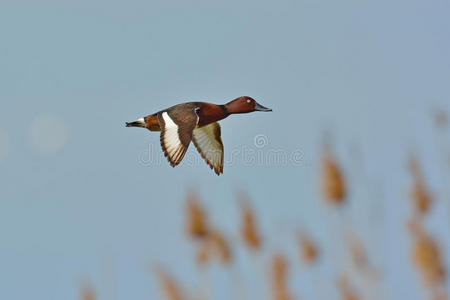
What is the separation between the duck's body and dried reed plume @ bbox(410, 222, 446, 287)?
224cm

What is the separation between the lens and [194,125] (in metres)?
7.84

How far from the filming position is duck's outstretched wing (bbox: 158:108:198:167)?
7461mm

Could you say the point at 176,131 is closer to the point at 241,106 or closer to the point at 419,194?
the point at 241,106

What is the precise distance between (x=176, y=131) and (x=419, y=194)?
8.51 ft

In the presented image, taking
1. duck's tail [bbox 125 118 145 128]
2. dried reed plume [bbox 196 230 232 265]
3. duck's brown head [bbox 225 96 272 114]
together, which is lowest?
dried reed plume [bbox 196 230 232 265]

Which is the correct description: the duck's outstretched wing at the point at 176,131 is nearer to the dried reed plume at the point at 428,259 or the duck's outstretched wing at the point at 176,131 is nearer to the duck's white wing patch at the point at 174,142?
the duck's white wing patch at the point at 174,142

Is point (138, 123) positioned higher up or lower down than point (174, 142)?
higher up

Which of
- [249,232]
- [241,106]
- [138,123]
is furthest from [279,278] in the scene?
[138,123]

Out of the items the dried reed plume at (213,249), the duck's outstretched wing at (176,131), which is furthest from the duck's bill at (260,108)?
the dried reed plume at (213,249)

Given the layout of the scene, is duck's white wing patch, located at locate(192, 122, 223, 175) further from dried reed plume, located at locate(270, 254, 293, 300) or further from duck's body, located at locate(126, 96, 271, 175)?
dried reed plume, located at locate(270, 254, 293, 300)

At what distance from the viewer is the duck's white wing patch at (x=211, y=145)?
30.0ft

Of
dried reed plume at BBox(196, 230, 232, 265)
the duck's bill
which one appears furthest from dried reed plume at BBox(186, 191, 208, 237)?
the duck's bill

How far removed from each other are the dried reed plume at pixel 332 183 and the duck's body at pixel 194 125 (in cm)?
102

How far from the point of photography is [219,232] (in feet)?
28.3
